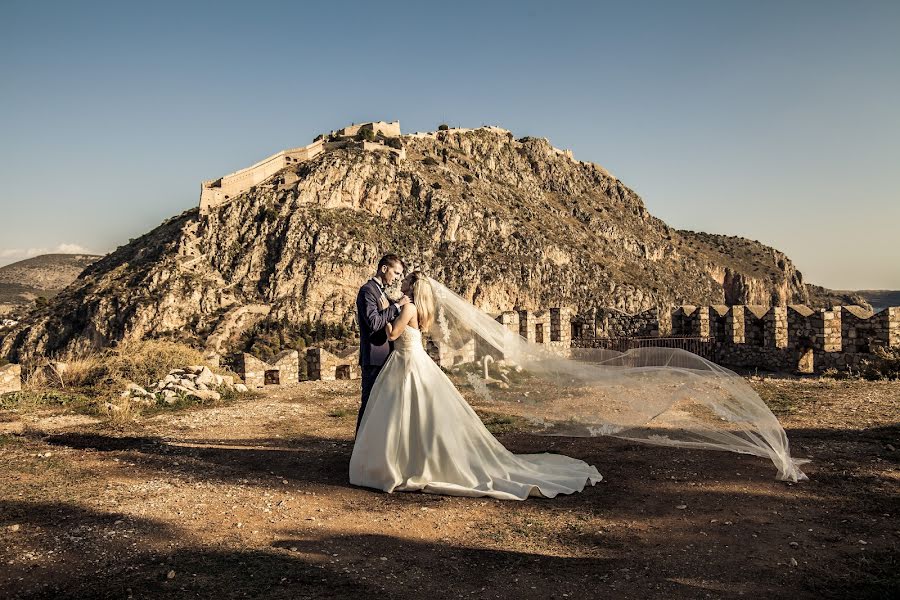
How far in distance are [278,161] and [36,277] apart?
183 ft

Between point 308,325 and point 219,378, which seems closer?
point 219,378

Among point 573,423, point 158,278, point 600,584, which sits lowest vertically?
point 600,584

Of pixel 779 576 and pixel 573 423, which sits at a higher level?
pixel 573 423

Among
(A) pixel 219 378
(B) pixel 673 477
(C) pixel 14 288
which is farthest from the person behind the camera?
(C) pixel 14 288

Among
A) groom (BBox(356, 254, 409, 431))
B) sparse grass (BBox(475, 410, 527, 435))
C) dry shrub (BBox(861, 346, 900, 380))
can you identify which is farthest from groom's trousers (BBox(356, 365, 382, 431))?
dry shrub (BBox(861, 346, 900, 380))

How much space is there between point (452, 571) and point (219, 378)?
34.3 feet

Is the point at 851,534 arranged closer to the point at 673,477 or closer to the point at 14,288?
the point at 673,477

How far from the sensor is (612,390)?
791 centimetres

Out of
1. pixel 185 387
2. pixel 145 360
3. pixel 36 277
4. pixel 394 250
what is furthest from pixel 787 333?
pixel 36 277

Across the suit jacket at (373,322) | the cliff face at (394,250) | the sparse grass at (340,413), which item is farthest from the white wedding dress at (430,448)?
the cliff face at (394,250)

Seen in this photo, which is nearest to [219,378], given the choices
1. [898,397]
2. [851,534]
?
[851,534]

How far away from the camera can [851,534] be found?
16.7 feet

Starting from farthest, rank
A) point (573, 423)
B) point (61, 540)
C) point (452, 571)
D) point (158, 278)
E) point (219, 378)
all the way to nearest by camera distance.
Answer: point (158, 278), point (219, 378), point (573, 423), point (61, 540), point (452, 571)

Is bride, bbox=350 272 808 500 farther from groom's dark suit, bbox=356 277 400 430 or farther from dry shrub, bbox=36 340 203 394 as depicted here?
dry shrub, bbox=36 340 203 394
